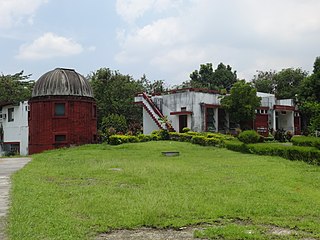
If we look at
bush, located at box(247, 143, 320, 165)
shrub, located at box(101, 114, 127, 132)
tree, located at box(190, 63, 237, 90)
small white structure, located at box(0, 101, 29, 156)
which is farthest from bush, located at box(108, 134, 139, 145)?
tree, located at box(190, 63, 237, 90)

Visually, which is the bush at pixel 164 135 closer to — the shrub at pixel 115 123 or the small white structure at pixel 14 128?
the shrub at pixel 115 123

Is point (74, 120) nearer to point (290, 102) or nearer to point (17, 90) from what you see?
point (17, 90)

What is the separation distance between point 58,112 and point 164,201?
21067mm

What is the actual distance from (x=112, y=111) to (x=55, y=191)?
29090 mm

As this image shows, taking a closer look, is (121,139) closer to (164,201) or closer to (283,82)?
(164,201)

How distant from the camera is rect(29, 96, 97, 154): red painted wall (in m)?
26.7

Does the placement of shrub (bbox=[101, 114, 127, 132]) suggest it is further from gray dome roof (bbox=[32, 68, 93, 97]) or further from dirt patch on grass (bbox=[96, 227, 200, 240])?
dirt patch on grass (bbox=[96, 227, 200, 240])

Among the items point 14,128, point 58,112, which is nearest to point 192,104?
point 58,112

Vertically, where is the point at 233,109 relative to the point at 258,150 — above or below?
above

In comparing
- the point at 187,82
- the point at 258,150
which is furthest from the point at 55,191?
the point at 187,82

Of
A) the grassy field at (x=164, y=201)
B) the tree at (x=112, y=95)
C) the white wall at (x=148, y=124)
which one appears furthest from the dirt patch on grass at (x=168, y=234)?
the tree at (x=112, y=95)

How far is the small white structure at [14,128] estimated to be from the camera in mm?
30094

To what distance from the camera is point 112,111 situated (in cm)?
3741

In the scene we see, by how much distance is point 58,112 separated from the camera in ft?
88.6
